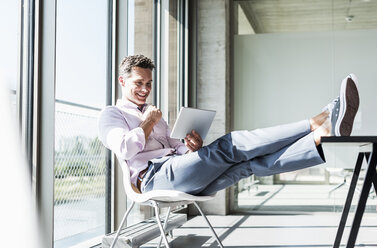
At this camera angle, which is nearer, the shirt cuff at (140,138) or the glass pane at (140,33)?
the shirt cuff at (140,138)

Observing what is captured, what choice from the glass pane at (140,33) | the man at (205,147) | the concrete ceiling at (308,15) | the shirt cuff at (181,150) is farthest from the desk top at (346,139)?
the concrete ceiling at (308,15)

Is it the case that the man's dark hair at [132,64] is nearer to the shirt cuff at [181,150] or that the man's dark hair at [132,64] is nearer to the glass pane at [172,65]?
the shirt cuff at [181,150]

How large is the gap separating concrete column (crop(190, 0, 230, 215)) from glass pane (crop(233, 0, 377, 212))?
28cm

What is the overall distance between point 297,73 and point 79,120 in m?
3.45

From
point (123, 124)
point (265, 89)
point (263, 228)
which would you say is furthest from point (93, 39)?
point (265, 89)

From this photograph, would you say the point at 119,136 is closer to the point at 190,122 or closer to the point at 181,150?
the point at 190,122

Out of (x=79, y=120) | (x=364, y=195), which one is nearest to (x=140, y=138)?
(x=79, y=120)

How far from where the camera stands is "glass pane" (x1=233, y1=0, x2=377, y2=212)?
18.0 feet

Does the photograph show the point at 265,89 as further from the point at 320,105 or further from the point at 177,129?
the point at 177,129

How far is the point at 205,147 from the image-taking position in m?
2.21

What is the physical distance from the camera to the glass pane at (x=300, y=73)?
18.0 feet

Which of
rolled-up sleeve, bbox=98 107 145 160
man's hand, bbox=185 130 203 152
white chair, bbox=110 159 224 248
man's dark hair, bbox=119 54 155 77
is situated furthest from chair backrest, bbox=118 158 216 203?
man's dark hair, bbox=119 54 155 77

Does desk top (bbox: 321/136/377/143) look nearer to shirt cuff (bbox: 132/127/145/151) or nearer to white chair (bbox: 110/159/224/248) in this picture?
white chair (bbox: 110/159/224/248)

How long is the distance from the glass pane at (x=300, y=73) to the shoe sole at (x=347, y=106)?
3.60 meters
